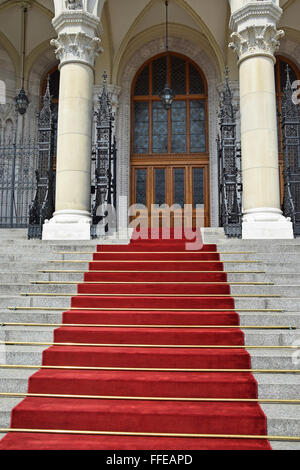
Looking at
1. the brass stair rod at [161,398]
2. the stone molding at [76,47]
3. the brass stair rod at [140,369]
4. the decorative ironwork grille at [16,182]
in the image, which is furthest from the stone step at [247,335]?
the stone molding at [76,47]

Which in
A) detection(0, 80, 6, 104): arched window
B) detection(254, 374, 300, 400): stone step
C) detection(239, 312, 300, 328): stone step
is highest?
detection(0, 80, 6, 104): arched window

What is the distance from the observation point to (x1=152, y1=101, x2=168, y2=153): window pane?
1321 cm

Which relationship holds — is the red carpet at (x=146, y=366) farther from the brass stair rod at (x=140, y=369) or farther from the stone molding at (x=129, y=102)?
the stone molding at (x=129, y=102)

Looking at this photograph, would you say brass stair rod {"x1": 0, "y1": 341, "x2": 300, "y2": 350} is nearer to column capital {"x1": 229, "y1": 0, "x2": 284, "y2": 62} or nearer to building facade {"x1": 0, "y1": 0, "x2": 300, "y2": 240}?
column capital {"x1": 229, "y1": 0, "x2": 284, "y2": 62}

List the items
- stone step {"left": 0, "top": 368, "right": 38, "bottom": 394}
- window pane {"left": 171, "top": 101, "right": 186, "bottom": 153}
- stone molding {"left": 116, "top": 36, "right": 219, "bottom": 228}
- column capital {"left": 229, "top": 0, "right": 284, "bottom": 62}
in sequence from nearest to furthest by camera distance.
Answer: stone step {"left": 0, "top": 368, "right": 38, "bottom": 394} < column capital {"left": 229, "top": 0, "right": 284, "bottom": 62} < stone molding {"left": 116, "top": 36, "right": 219, "bottom": 228} < window pane {"left": 171, "top": 101, "right": 186, "bottom": 153}

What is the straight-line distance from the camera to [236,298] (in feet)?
16.4

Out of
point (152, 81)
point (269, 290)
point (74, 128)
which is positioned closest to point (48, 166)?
point (74, 128)

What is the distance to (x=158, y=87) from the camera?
13562 millimetres

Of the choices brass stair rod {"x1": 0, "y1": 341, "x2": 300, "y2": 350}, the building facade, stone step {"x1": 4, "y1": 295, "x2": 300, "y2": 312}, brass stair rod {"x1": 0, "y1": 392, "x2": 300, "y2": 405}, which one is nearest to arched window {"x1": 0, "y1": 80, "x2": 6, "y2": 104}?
the building facade

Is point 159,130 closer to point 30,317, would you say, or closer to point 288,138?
point 288,138

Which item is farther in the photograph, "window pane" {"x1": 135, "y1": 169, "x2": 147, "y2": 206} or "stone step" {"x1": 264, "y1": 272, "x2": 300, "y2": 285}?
"window pane" {"x1": 135, "y1": 169, "x2": 147, "y2": 206}

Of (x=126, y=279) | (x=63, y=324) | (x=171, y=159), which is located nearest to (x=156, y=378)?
(x=63, y=324)

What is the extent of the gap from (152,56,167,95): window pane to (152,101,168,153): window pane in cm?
71
